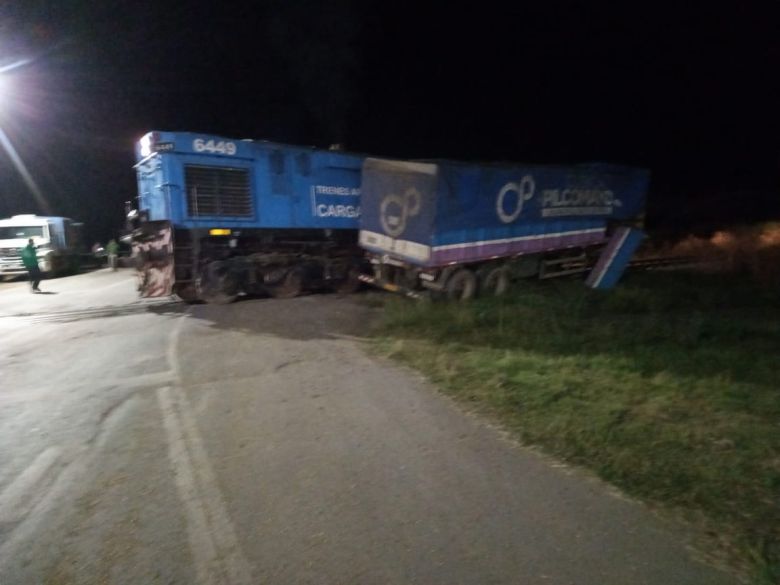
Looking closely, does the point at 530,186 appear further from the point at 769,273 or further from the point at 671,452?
the point at 671,452

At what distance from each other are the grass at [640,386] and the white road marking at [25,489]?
3827 mm

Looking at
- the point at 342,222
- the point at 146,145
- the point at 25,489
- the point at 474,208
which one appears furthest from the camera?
the point at 342,222

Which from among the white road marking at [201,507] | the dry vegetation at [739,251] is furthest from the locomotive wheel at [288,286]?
the dry vegetation at [739,251]

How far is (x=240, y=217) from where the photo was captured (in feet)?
41.3

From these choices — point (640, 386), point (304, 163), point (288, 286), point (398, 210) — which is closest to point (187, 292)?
point (288, 286)

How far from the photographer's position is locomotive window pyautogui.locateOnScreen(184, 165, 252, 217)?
11.9 metres

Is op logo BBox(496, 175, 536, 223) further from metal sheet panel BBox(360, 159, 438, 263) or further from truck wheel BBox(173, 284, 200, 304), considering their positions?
truck wheel BBox(173, 284, 200, 304)

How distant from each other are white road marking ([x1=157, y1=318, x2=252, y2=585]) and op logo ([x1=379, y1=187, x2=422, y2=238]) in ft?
22.2

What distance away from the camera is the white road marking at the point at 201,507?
3.19 meters

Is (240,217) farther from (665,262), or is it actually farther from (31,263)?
(665,262)

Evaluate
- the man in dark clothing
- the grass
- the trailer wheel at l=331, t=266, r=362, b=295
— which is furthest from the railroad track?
the man in dark clothing

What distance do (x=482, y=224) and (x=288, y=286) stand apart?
188 inches

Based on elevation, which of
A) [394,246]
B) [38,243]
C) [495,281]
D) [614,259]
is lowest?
[495,281]

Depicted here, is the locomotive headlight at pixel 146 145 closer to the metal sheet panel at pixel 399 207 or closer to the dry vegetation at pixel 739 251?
the metal sheet panel at pixel 399 207
